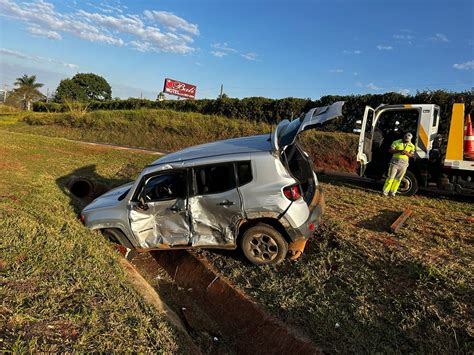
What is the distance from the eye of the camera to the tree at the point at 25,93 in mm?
46403

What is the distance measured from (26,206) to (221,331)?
4375mm

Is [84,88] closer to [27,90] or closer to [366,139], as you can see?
[27,90]

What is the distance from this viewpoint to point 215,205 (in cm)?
480

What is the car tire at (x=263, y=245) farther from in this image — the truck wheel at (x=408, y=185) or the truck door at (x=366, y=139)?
the truck wheel at (x=408, y=185)

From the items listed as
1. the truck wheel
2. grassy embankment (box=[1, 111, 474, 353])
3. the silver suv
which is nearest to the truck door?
the truck wheel

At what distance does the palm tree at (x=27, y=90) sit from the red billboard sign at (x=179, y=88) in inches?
891

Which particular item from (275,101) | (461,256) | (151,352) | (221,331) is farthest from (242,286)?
(275,101)

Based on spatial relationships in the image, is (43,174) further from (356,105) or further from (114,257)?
(356,105)

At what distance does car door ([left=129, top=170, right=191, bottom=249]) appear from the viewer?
16.5 ft

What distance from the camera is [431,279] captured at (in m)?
4.14

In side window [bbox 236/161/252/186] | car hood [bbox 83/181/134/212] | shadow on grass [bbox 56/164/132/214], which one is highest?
side window [bbox 236/161/252/186]

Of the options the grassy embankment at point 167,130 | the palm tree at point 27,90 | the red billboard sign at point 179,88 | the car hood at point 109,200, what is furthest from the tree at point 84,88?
the car hood at point 109,200

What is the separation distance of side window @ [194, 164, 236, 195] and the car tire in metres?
0.72

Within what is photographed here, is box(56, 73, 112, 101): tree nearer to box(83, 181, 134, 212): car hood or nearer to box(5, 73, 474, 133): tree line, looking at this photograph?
box(5, 73, 474, 133): tree line
